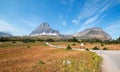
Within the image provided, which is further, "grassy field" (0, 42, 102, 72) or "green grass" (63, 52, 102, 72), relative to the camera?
"grassy field" (0, 42, 102, 72)

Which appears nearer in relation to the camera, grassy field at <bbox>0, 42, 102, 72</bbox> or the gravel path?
the gravel path

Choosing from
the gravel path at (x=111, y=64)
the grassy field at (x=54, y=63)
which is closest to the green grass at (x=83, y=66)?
the grassy field at (x=54, y=63)

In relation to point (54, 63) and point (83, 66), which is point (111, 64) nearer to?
point (83, 66)

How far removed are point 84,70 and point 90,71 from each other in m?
0.72

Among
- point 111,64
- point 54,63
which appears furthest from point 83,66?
point 54,63

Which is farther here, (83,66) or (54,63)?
(54,63)

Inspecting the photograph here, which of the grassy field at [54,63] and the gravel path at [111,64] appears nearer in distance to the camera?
the gravel path at [111,64]

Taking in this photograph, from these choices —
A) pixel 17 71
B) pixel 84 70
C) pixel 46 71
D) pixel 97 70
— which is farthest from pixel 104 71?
pixel 17 71

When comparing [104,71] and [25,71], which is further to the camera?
[25,71]

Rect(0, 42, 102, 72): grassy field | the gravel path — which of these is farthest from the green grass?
the gravel path

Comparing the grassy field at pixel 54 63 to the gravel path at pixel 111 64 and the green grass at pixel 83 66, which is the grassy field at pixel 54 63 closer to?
the green grass at pixel 83 66

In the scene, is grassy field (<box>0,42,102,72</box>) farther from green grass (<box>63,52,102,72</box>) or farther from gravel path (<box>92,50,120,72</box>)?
gravel path (<box>92,50,120,72</box>)

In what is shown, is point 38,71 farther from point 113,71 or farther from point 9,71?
point 113,71

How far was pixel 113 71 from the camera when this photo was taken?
56.9ft
